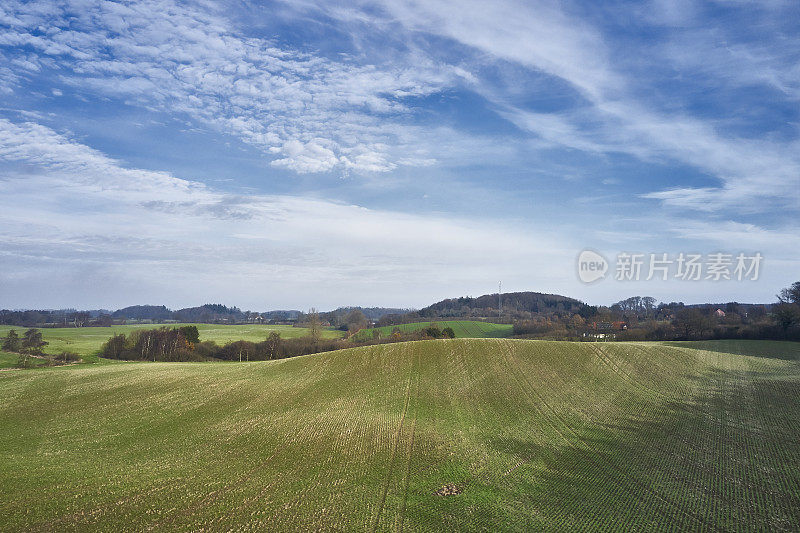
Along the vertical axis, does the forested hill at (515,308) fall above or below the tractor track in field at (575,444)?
above

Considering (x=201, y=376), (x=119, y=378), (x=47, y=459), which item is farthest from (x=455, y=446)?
(x=119, y=378)

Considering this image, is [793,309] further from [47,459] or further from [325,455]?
[47,459]

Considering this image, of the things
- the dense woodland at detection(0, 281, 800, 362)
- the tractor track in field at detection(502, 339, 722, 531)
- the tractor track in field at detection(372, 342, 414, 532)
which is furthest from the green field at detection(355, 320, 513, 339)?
the tractor track in field at detection(372, 342, 414, 532)

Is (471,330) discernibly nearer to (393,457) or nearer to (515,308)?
(515,308)

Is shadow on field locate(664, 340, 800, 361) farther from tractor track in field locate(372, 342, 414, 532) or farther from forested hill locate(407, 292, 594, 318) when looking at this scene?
forested hill locate(407, 292, 594, 318)

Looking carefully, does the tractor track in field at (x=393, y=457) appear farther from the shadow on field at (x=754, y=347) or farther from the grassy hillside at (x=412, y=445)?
the shadow on field at (x=754, y=347)

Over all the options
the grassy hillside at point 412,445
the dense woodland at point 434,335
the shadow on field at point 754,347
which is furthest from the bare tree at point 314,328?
the shadow on field at point 754,347

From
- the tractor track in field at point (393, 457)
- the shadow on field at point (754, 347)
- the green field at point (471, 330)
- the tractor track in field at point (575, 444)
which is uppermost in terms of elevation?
the shadow on field at point (754, 347)

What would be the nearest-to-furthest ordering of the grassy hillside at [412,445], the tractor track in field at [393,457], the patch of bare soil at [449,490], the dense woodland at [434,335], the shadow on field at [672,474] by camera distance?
the tractor track in field at [393,457], the shadow on field at [672,474], the grassy hillside at [412,445], the patch of bare soil at [449,490], the dense woodland at [434,335]
